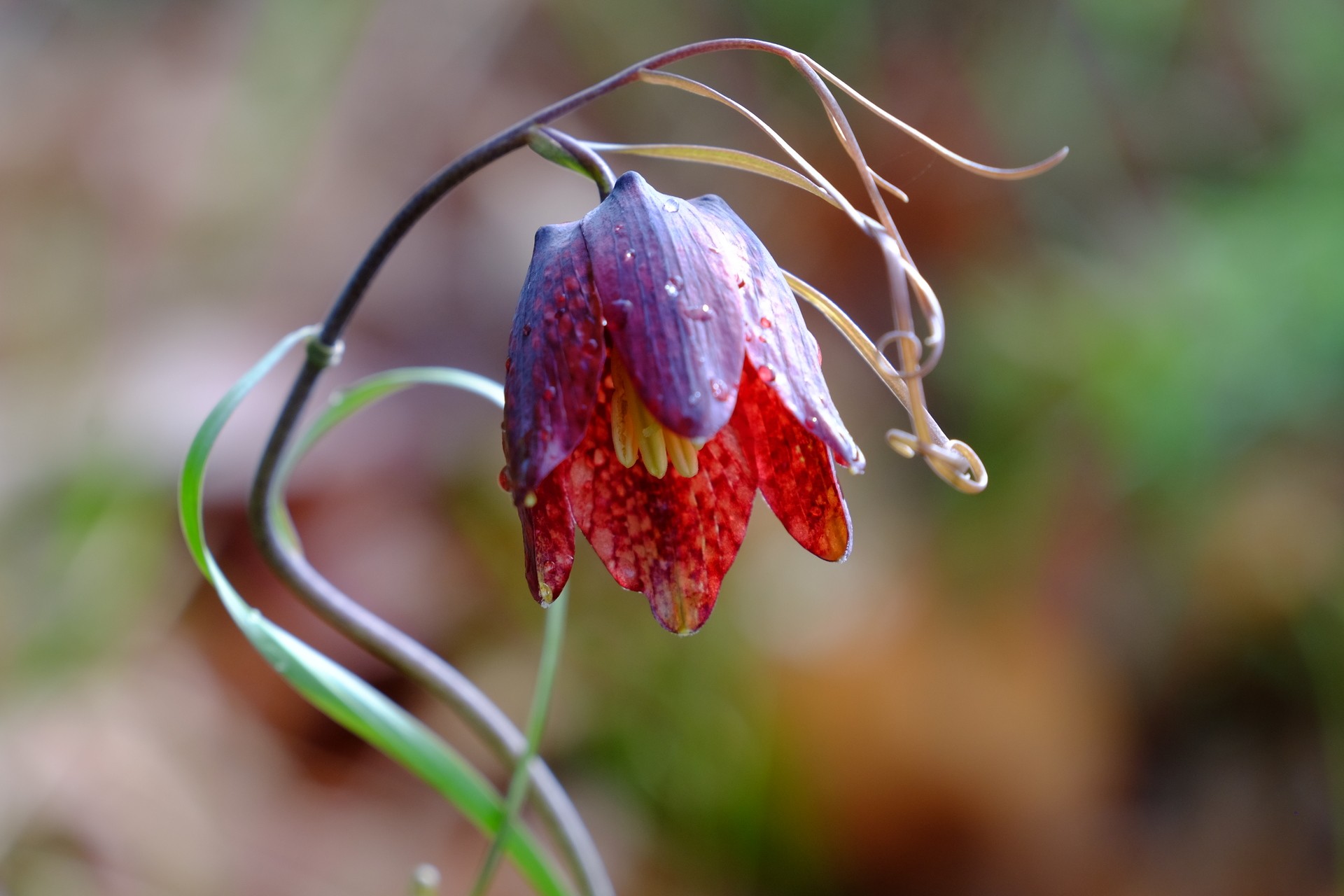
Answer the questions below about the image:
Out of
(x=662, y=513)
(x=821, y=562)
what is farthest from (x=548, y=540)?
(x=821, y=562)

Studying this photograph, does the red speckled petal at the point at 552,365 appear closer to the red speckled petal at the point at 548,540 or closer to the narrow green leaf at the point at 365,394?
the red speckled petal at the point at 548,540

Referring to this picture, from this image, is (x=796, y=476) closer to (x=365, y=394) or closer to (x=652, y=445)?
(x=652, y=445)

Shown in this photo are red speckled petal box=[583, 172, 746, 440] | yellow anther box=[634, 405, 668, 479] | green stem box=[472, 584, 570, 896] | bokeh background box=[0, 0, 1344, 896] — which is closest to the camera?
red speckled petal box=[583, 172, 746, 440]

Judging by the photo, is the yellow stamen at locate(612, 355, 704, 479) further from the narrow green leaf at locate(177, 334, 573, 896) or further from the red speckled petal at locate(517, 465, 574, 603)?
the narrow green leaf at locate(177, 334, 573, 896)

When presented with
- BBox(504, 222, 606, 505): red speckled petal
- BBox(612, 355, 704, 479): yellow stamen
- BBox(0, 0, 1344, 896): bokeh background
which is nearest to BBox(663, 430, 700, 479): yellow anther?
BBox(612, 355, 704, 479): yellow stamen

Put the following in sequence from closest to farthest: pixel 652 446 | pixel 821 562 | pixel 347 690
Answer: pixel 652 446 → pixel 347 690 → pixel 821 562

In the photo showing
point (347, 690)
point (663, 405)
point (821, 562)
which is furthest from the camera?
point (821, 562)

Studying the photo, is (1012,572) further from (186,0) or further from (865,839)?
(186,0)
